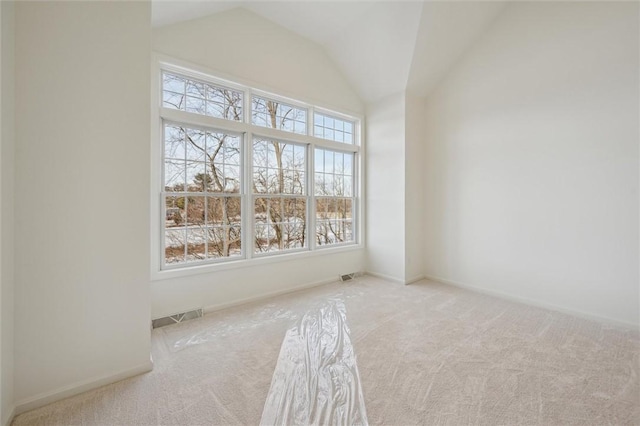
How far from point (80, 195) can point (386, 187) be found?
371cm

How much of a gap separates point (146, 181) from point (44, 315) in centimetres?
101

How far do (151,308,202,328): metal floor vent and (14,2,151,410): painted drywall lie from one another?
0.80 metres

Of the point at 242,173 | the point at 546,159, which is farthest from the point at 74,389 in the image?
the point at 546,159

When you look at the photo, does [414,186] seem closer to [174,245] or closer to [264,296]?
[264,296]

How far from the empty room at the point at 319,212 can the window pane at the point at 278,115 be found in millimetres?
35

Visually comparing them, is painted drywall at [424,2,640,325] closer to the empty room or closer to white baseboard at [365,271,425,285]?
the empty room

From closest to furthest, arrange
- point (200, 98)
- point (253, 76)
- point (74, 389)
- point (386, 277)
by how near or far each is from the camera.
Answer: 1. point (74, 389)
2. point (200, 98)
3. point (253, 76)
4. point (386, 277)

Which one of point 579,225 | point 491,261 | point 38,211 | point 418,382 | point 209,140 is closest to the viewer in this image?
point 38,211

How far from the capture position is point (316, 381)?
1.89 m

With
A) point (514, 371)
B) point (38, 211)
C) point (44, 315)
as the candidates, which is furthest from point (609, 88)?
point (44, 315)

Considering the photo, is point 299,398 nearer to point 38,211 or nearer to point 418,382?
point 418,382

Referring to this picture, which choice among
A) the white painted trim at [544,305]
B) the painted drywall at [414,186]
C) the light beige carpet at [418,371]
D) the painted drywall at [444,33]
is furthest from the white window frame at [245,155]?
the white painted trim at [544,305]

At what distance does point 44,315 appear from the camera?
66.7 inches

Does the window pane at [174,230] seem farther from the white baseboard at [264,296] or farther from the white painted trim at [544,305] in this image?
the white painted trim at [544,305]
